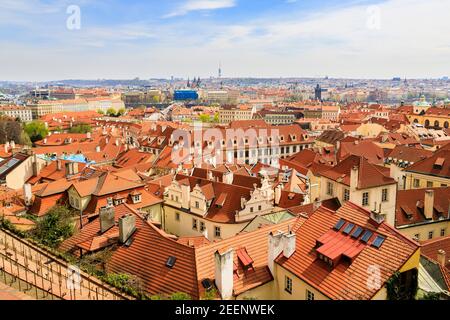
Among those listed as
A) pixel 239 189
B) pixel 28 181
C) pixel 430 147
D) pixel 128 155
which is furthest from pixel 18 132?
pixel 430 147

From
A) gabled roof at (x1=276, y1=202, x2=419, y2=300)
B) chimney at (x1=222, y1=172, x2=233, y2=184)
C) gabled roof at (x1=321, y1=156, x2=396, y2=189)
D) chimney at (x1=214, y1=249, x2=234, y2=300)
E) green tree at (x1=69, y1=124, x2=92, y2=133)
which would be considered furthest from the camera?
green tree at (x1=69, y1=124, x2=92, y2=133)

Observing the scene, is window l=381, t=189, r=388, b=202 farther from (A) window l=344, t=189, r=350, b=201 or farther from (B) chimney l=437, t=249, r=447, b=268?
(B) chimney l=437, t=249, r=447, b=268

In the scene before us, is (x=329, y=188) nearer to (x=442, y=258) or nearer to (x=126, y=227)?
(x=442, y=258)

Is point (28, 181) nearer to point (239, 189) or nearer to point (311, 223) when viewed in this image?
point (239, 189)

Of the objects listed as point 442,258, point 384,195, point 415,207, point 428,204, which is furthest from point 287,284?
point 428,204

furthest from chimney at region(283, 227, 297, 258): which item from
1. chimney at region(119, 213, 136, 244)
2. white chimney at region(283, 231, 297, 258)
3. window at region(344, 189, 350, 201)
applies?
window at region(344, 189, 350, 201)

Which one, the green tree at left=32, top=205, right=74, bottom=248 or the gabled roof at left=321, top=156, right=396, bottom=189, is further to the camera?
the gabled roof at left=321, top=156, right=396, bottom=189

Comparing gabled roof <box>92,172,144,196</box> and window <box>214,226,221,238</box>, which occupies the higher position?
gabled roof <box>92,172,144,196</box>
